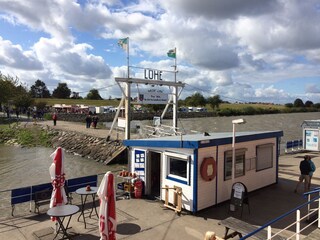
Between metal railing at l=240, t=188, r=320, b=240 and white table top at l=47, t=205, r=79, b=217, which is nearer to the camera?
metal railing at l=240, t=188, r=320, b=240

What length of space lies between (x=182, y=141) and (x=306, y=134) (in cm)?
1723

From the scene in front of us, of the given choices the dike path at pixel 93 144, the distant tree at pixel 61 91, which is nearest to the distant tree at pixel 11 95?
the dike path at pixel 93 144

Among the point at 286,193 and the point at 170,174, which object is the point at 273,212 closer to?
the point at 286,193

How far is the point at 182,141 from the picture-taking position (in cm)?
972

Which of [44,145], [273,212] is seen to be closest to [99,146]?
[44,145]

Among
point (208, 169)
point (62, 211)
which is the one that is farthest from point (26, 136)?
point (208, 169)

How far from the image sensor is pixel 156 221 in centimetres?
896

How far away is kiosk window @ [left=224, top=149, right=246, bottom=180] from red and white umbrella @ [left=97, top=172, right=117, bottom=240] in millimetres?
5113

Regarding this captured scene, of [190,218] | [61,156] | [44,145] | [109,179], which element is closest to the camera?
[109,179]

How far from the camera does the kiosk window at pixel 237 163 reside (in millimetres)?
10469

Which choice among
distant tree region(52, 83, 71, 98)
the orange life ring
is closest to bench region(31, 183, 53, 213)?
the orange life ring

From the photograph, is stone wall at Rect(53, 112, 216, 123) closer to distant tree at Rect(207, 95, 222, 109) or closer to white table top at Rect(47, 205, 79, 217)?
distant tree at Rect(207, 95, 222, 109)

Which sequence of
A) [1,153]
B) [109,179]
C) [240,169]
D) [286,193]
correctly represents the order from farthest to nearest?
[1,153]
[286,193]
[240,169]
[109,179]

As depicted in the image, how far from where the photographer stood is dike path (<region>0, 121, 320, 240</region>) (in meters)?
8.04
